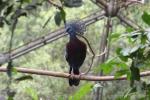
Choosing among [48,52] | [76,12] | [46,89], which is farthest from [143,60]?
[48,52]

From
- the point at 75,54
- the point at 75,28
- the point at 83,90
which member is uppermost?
the point at 75,28

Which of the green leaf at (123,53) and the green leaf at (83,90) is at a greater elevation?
the green leaf at (123,53)

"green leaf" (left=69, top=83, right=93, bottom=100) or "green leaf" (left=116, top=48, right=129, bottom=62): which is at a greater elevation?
"green leaf" (left=116, top=48, right=129, bottom=62)

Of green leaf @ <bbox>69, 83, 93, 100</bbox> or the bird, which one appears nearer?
green leaf @ <bbox>69, 83, 93, 100</bbox>

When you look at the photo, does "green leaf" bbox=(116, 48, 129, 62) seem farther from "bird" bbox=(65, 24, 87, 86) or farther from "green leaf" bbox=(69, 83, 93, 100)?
"bird" bbox=(65, 24, 87, 86)

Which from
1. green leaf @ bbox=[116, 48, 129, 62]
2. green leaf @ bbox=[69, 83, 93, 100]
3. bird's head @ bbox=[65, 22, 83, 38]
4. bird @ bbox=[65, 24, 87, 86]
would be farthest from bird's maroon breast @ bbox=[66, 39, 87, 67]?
green leaf @ bbox=[116, 48, 129, 62]

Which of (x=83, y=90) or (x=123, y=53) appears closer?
(x=123, y=53)

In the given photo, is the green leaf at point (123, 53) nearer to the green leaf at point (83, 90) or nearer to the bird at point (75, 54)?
the green leaf at point (83, 90)

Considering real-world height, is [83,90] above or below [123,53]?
below

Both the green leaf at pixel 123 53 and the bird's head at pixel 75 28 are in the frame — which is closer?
the green leaf at pixel 123 53

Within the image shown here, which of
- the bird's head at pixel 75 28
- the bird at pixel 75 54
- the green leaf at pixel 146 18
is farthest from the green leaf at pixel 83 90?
the bird at pixel 75 54

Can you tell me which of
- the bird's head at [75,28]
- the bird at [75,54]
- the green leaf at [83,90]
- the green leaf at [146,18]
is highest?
the green leaf at [146,18]

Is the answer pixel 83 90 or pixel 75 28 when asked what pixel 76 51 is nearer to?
pixel 75 28

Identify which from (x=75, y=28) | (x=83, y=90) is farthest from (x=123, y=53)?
(x=75, y=28)
